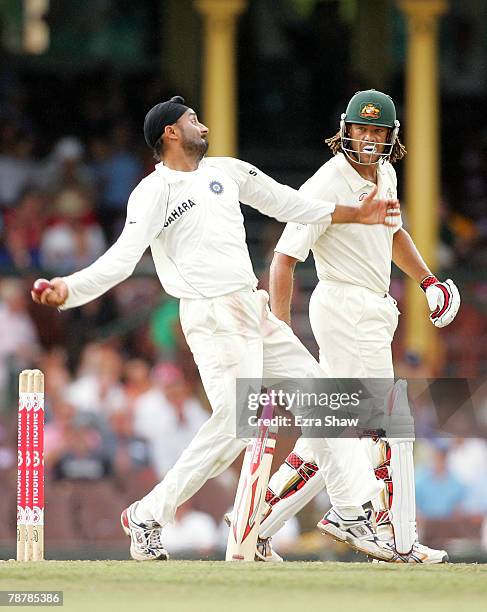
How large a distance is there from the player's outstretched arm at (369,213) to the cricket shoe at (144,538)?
1.63 metres

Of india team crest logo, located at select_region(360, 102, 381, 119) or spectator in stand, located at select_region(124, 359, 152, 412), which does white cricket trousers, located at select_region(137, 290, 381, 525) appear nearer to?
india team crest logo, located at select_region(360, 102, 381, 119)

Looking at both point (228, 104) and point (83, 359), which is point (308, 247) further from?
point (228, 104)

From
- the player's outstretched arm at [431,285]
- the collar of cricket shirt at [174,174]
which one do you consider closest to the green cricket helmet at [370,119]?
the player's outstretched arm at [431,285]

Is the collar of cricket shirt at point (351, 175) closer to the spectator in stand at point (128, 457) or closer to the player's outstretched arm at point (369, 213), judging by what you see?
the player's outstretched arm at point (369, 213)

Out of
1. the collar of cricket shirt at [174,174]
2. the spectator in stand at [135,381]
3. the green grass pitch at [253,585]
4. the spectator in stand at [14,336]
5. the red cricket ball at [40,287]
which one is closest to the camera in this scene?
the green grass pitch at [253,585]

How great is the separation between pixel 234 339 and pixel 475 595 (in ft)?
6.12

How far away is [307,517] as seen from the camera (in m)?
14.1

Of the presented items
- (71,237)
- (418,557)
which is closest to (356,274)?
(418,557)

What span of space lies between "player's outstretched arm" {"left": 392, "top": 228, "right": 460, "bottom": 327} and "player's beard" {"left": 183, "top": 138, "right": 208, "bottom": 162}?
3.63ft

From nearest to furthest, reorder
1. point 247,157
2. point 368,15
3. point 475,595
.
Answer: point 475,595
point 247,157
point 368,15

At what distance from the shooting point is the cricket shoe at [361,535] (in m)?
8.40

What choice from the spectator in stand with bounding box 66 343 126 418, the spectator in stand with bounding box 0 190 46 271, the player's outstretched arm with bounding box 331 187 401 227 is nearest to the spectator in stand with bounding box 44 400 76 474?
the spectator in stand with bounding box 66 343 126 418

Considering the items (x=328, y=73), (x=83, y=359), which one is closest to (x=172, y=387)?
(x=83, y=359)

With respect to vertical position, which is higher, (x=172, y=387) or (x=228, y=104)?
(x=228, y=104)
